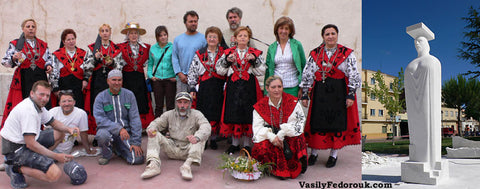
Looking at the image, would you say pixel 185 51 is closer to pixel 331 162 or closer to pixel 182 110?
pixel 182 110

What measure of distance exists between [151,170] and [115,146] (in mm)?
933

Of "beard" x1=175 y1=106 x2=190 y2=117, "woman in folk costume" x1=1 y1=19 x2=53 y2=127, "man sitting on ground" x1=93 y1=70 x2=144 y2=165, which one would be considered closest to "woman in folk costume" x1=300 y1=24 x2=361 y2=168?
"beard" x1=175 y1=106 x2=190 y2=117

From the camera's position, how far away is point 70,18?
793 cm

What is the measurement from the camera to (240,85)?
486cm

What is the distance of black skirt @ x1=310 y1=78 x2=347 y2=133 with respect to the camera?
4.70 meters

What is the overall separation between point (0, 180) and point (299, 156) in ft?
11.1

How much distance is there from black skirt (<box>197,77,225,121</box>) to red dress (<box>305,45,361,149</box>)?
4.37 feet

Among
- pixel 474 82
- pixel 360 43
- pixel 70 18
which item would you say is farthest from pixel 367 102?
pixel 70 18

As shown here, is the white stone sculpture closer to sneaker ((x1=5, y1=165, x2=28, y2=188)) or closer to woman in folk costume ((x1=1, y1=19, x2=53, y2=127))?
sneaker ((x1=5, y1=165, x2=28, y2=188))

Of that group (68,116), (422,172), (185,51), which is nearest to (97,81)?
(68,116)

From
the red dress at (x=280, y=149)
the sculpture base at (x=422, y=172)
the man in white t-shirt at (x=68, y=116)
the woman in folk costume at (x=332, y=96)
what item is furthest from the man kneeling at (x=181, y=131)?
the sculpture base at (x=422, y=172)

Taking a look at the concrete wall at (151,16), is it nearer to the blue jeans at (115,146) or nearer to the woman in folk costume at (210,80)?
the woman in folk costume at (210,80)

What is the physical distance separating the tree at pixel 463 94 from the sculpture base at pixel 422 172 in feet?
94.8

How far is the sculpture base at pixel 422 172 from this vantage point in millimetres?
5766
